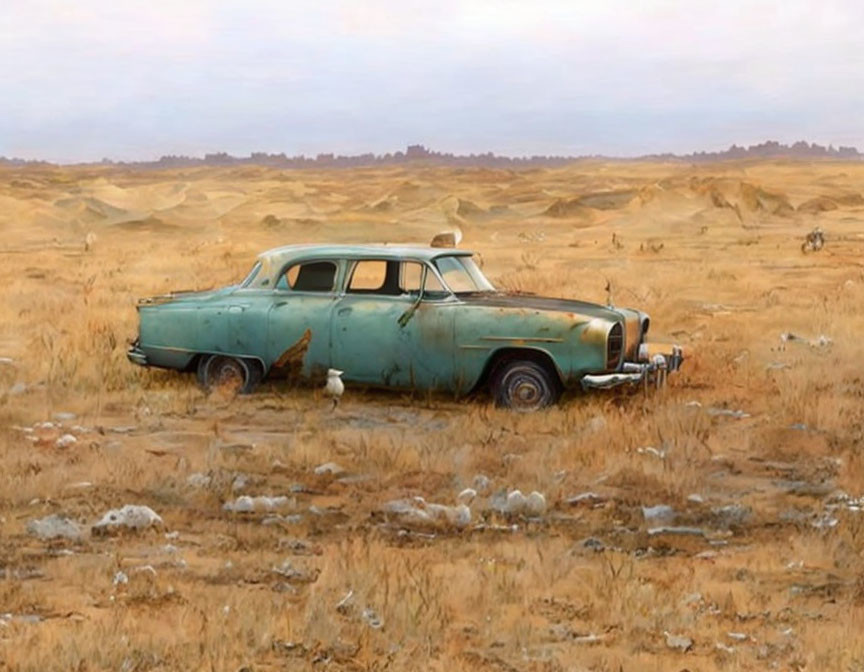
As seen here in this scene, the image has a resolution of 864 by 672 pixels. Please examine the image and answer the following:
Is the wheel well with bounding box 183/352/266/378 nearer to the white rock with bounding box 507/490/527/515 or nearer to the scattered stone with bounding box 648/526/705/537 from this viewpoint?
the white rock with bounding box 507/490/527/515

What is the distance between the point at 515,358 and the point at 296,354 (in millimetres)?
1887

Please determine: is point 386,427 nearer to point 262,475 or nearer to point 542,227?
point 262,475

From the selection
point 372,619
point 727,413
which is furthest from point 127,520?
point 727,413

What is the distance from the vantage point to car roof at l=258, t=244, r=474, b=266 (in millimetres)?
10938

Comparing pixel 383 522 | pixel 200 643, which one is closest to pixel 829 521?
pixel 383 522

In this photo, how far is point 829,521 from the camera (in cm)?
730

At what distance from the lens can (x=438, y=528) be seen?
23.2ft

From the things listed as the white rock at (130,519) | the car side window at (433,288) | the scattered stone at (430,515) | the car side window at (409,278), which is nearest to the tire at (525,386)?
the car side window at (433,288)

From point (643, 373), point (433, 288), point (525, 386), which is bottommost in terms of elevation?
point (525, 386)

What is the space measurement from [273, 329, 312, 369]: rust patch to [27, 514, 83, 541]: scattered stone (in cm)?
435

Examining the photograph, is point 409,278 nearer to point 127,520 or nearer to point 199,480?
point 199,480

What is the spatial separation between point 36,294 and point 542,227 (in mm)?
38739

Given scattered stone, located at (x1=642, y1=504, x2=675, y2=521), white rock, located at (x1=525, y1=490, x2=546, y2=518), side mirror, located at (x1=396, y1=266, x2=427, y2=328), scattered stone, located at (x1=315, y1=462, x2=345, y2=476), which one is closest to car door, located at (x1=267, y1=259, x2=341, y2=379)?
side mirror, located at (x1=396, y1=266, x2=427, y2=328)

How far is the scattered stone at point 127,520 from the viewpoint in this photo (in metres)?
6.89
